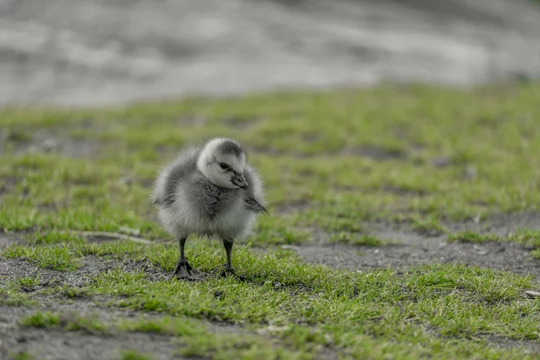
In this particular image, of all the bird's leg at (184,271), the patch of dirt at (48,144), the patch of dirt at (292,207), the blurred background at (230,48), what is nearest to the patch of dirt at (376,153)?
the patch of dirt at (292,207)

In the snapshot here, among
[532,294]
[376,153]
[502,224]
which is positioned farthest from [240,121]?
[532,294]

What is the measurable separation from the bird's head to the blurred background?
12660mm

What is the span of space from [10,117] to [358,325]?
1170 centimetres

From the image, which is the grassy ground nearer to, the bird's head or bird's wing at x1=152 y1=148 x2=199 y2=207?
bird's wing at x1=152 y1=148 x2=199 y2=207

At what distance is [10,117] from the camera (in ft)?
50.3

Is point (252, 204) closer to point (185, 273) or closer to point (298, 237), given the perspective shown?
point (185, 273)

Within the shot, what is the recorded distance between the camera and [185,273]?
6879mm

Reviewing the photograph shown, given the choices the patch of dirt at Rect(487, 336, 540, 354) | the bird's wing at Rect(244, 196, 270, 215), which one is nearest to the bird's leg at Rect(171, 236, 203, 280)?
the bird's wing at Rect(244, 196, 270, 215)

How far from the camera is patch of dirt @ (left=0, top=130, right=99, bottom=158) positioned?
522 inches

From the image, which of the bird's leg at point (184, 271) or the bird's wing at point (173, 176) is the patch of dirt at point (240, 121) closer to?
the bird's wing at point (173, 176)

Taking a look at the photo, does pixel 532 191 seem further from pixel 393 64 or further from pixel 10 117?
pixel 393 64

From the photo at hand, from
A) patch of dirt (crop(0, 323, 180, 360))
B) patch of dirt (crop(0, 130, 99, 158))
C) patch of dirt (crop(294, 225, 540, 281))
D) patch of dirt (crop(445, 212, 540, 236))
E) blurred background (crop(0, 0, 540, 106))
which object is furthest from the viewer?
blurred background (crop(0, 0, 540, 106))

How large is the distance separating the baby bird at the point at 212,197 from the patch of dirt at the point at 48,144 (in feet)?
21.8

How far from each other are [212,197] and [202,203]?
11cm
